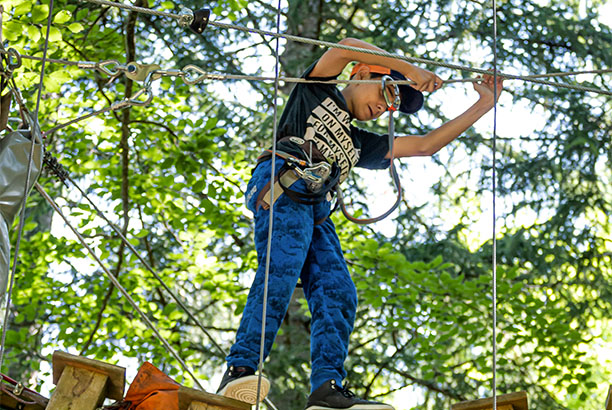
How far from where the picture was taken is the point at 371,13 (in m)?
8.02

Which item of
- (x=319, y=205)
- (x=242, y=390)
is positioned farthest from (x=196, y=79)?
(x=242, y=390)

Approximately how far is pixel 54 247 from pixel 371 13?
337 cm

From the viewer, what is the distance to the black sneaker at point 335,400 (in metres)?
2.78

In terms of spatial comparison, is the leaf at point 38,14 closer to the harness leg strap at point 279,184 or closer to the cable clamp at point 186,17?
the cable clamp at point 186,17

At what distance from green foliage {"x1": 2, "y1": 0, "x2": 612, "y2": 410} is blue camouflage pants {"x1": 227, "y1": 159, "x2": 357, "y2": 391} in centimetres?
292

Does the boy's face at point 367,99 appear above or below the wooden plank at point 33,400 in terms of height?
above

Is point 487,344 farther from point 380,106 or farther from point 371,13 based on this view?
point 380,106

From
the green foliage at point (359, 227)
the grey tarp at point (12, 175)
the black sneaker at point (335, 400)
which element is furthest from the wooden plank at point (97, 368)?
the green foliage at point (359, 227)

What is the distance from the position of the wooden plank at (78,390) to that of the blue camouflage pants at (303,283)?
1.34 ft

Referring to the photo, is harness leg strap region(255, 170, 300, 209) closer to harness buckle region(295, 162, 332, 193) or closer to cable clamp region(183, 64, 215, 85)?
harness buckle region(295, 162, 332, 193)

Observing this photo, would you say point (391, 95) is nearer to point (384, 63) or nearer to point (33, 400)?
point (384, 63)

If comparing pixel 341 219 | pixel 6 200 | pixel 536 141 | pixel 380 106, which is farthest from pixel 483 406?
pixel 536 141

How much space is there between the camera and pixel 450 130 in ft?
11.1

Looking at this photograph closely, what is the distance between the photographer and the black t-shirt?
123 inches
